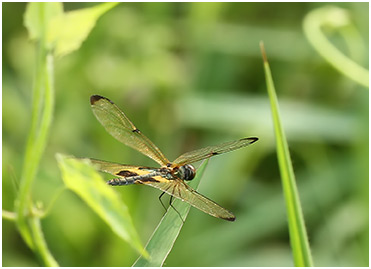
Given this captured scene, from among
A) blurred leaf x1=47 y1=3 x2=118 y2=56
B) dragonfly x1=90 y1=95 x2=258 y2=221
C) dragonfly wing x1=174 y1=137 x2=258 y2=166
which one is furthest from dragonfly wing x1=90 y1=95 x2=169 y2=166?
blurred leaf x1=47 y1=3 x2=118 y2=56

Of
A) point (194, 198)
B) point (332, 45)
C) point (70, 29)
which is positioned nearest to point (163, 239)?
point (194, 198)

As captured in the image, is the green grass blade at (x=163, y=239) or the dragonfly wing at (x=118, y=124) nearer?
the green grass blade at (x=163, y=239)

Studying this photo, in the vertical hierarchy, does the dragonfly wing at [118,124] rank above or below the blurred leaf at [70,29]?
below

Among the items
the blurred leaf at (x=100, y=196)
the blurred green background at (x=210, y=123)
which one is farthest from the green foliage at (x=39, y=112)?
the blurred green background at (x=210, y=123)

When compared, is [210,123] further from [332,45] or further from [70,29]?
[70,29]

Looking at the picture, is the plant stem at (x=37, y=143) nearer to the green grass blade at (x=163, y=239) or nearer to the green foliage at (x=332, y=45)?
the green grass blade at (x=163, y=239)
